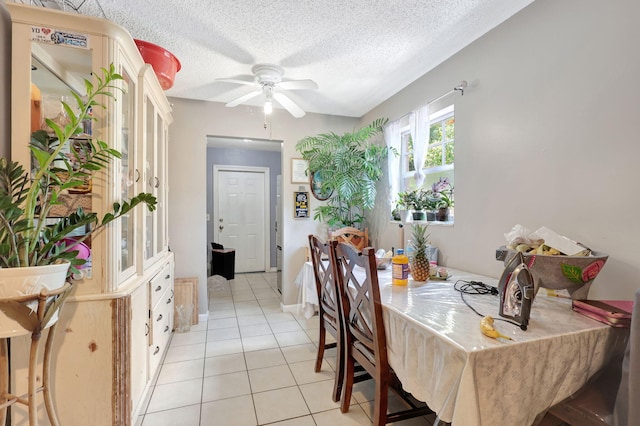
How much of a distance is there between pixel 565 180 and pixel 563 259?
547mm

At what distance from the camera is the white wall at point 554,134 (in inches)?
53.4

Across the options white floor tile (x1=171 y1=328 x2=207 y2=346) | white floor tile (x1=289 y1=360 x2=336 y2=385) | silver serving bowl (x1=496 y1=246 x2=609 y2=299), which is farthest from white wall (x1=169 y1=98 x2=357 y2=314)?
silver serving bowl (x1=496 y1=246 x2=609 y2=299)

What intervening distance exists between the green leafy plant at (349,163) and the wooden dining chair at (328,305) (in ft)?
4.15

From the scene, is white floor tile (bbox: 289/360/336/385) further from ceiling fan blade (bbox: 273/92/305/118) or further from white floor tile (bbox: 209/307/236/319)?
ceiling fan blade (bbox: 273/92/305/118)

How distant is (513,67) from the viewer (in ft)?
6.11

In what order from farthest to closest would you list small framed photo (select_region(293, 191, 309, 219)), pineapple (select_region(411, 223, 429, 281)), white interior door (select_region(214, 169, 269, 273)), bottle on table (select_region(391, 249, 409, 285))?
white interior door (select_region(214, 169, 269, 273)), small framed photo (select_region(293, 191, 309, 219)), pineapple (select_region(411, 223, 429, 281)), bottle on table (select_region(391, 249, 409, 285))

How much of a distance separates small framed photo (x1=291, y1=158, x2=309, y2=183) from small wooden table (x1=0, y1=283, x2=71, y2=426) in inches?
105

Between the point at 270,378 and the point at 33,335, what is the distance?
1471mm

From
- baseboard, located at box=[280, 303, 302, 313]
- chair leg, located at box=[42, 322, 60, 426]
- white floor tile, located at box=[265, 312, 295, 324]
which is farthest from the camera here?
baseboard, located at box=[280, 303, 302, 313]

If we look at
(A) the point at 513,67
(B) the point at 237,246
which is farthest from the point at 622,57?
(B) the point at 237,246

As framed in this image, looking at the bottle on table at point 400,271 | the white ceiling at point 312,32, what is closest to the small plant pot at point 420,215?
the bottle on table at point 400,271

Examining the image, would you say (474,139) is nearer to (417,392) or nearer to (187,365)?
(417,392)

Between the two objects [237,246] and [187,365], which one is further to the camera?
[237,246]

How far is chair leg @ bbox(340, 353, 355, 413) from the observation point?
5.62 ft
